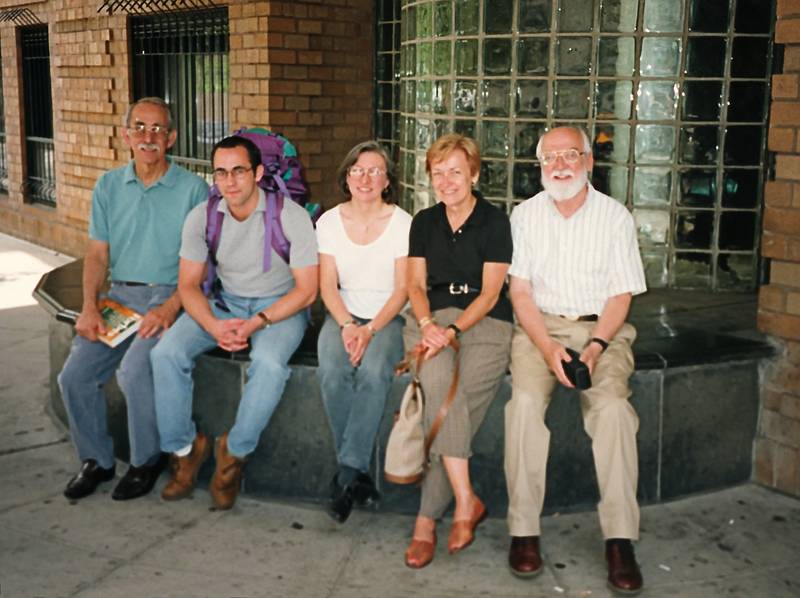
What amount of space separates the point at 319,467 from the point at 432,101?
2.99m

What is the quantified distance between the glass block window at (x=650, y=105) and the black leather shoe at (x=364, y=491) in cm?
249

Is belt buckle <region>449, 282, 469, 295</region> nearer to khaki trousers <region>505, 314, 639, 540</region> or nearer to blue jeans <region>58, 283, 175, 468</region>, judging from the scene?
khaki trousers <region>505, 314, 639, 540</region>

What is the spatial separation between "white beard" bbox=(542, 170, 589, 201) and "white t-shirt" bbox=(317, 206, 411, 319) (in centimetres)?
65

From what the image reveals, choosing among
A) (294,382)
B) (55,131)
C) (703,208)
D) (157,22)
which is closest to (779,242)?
(703,208)

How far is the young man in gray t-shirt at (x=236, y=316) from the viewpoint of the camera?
4301 mm

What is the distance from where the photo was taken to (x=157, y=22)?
9.09 metres

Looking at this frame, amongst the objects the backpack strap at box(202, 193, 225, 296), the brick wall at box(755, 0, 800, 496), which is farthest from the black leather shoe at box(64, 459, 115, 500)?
the brick wall at box(755, 0, 800, 496)

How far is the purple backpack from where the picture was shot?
4.43m

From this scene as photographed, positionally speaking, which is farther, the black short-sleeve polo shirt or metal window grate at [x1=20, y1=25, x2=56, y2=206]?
metal window grate at [x1=20, y1=25, x2=56, y2=206]

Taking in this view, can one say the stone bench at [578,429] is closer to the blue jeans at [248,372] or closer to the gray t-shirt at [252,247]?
the blue jeans at [248,372]

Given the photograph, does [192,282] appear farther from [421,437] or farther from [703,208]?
[703,208]

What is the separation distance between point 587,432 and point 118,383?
2.17m

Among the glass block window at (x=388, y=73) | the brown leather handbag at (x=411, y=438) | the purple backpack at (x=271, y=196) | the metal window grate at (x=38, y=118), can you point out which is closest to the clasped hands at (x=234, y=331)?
the purple backpack at (x=271, y=196)

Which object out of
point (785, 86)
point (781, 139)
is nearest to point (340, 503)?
point (781, 139)
